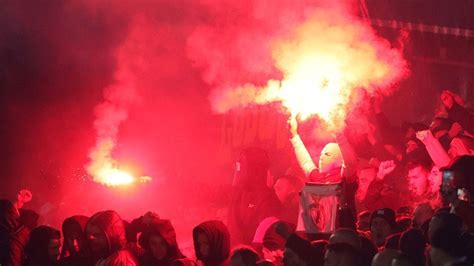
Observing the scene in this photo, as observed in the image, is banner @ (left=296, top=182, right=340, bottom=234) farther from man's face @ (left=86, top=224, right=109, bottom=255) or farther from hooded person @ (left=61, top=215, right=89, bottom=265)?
hooded person @ (left=61, top=215, right=89, bottom=265)

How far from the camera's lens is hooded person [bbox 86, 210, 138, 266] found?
6215mm

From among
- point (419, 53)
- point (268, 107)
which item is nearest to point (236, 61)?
point (268, 107)

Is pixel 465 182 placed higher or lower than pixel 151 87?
lower

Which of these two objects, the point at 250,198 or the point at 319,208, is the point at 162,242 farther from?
the point at 250,198

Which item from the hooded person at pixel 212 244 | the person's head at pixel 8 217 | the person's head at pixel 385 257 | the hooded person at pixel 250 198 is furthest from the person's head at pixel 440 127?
the person's head at pixel 8 217

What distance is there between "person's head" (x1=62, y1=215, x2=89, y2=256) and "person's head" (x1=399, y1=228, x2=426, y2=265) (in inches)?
117

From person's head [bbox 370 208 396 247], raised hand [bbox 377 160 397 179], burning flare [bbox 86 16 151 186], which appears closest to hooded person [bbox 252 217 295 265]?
person's head [bbox 370 208 396 247]

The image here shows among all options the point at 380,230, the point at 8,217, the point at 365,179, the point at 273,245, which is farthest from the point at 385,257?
the point at 8,217

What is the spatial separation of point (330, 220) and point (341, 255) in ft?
6.55

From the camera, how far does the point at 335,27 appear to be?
9586mm

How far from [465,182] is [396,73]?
453cm

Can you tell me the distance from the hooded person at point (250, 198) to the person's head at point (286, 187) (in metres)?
0.12

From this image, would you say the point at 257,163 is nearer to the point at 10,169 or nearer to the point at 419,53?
the point at 419,53

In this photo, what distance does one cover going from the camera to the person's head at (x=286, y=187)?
8.81m
